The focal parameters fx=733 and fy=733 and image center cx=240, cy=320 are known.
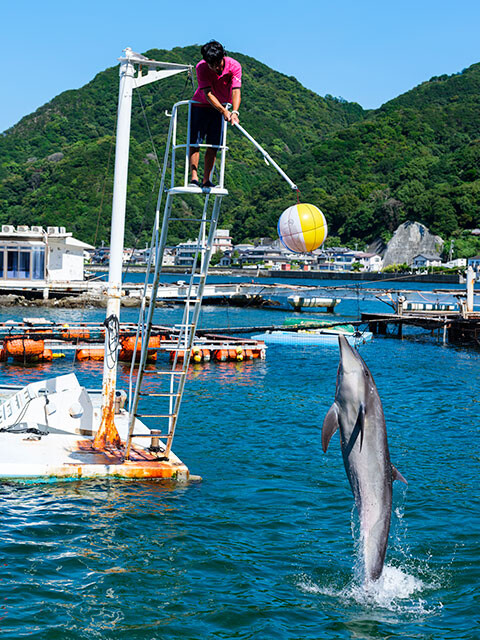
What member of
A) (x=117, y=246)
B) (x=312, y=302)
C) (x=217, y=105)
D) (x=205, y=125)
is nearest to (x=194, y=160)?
(x=205, y=125)

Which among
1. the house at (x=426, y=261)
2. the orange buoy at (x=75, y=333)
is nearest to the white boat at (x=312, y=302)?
the orange buoy at (x=75, y=333)

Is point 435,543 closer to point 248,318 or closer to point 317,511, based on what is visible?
point 317,511

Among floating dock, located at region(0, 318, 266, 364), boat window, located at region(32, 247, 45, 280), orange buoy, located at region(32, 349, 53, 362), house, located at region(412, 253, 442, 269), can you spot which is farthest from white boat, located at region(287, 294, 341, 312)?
house, located at region(412, 253, 442, 269)

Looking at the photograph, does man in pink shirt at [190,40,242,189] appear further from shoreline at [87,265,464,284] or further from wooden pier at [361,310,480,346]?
shoreline at [87,265,464,284]

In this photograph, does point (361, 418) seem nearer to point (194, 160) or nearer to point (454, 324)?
point (194, 160)

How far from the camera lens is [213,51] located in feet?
33.5

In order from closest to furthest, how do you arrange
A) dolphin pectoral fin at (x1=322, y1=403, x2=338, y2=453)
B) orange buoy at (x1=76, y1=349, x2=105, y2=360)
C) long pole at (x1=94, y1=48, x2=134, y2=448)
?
dolphin pectoral fin at (x1=322, y1=403, x2=338, y2=453) → long pole at (x1=94, y1=48, x2=134, y2=448) → orange buoy at (x1=76, y1=349, x2=105, y2=360)

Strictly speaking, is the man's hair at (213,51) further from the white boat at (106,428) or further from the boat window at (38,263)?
the boat window at (38,263)

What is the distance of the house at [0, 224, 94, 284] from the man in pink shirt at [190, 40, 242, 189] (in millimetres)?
59291

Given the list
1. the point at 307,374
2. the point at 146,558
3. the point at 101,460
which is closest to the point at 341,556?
the point at 146,558

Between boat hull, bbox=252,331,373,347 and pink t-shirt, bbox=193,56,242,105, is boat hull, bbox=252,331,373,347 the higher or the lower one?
the lower one

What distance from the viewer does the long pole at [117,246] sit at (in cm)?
1450

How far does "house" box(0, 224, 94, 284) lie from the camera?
6806 cm

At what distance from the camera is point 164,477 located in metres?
14.4
